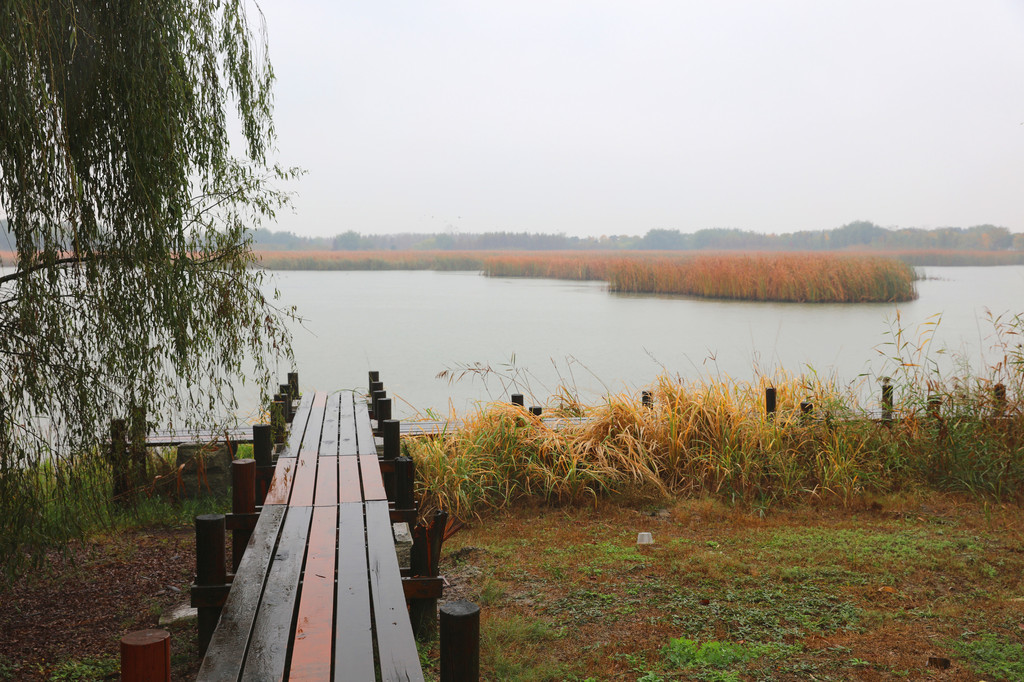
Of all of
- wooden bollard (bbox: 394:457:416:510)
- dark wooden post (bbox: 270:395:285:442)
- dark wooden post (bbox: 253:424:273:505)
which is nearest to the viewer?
wooden bollard (bbox: 394:457:416:510)

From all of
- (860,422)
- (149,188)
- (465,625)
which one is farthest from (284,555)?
(860,422)

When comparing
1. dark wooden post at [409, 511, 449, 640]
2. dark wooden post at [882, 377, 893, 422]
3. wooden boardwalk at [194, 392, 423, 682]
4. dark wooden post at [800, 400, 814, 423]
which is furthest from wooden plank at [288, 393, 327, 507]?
dark wooden post at [882, 377, 893, 422]

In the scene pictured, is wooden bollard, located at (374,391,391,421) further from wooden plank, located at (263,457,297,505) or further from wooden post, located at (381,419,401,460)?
wooden plank, located at (263,457,297,505)

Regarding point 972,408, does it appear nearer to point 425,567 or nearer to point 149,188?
point 425,567

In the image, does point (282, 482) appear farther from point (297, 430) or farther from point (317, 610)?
point (317, 610)

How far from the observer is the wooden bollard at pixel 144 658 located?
1.68 meters

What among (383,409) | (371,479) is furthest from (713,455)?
(371,479)

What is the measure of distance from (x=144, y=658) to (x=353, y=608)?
850 millimetres

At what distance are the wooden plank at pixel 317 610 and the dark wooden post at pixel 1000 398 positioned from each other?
17.1ft

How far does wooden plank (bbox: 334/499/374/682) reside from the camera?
6.87ft

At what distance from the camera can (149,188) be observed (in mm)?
3443

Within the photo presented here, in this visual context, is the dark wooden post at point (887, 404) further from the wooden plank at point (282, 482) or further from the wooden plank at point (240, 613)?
the wooden plank at point (240, 613)

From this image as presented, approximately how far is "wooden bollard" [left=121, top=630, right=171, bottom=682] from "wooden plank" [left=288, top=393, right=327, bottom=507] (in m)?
1.97

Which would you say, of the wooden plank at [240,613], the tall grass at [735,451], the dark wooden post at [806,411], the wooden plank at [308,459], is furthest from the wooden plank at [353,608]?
the dark wooden post at [806,411]
